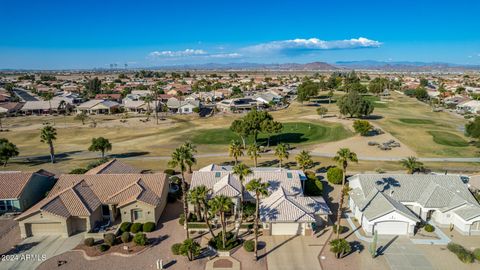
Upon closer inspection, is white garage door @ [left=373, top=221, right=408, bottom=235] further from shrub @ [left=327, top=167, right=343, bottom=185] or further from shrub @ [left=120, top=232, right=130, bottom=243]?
shrub @ [left=120, top=232, right=130, bottom=243]

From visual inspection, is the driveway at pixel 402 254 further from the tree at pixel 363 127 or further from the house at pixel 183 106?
the house at pixel 183 106

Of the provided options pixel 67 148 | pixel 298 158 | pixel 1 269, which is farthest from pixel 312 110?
pixel 1 269

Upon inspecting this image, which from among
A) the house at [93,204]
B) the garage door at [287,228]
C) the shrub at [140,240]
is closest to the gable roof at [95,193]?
the house at [93,204]

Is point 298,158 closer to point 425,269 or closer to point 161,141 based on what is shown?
point 425,269

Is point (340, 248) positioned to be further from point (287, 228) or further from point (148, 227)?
point (148, 227)

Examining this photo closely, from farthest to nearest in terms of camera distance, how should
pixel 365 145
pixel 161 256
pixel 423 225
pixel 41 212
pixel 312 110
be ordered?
1. pixel 312 110
2. pixel 365 145
3. pixel 423 225
4. pixel 41 212
5. pixel 161 256

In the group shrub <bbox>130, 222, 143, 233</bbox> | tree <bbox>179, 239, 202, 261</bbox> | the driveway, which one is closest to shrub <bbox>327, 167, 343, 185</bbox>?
the driveway
